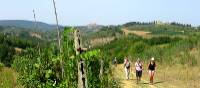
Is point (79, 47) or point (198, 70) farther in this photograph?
point (198, 70)

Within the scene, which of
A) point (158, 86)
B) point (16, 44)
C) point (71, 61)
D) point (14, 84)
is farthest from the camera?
point (16, 44)

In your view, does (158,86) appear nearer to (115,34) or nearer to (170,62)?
(170,62)

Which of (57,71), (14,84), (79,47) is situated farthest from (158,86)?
(79,47)

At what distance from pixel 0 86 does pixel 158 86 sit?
434 inches

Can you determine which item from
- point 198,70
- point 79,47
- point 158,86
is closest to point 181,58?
point 198,70

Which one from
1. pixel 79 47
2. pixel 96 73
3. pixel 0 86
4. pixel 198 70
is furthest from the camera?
pixel 198 70

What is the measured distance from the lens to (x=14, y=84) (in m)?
27.5

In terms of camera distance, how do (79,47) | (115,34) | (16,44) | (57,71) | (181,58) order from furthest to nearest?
1. (115,34)
2. (16,44)
3. (181,58)
4. (57,71)
5. (79,47)

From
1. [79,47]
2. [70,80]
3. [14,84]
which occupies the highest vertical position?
[79,47]

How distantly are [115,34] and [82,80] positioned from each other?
180 metres

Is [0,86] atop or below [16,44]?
atop

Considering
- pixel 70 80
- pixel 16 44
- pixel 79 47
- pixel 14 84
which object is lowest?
pixel 16 44

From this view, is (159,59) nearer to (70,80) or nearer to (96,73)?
(96,73)

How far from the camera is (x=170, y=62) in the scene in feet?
211
